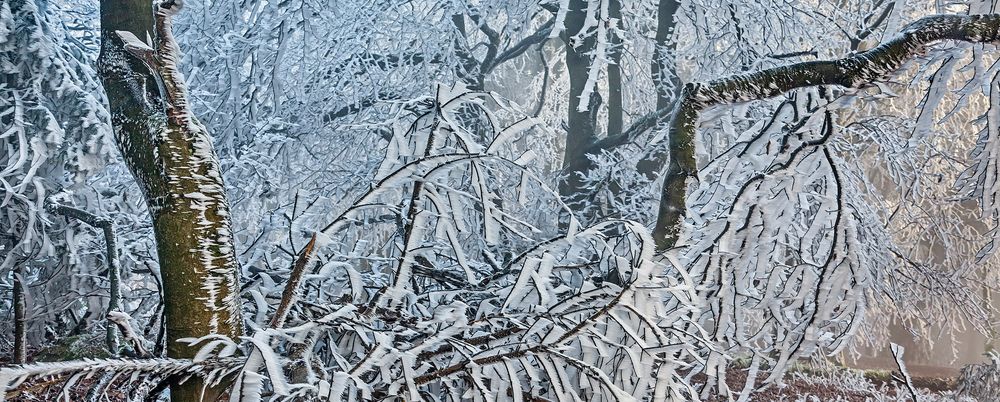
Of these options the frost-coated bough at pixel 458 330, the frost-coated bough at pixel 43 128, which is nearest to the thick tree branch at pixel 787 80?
the frost-coated bough at pixel 458 330

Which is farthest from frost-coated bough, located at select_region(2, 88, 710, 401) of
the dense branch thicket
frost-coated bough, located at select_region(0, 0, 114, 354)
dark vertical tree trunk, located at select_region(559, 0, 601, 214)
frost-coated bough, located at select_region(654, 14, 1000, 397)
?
dark vertical tree trunk, located at select_region(559, 0, 601, 214)

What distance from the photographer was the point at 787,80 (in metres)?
1.85

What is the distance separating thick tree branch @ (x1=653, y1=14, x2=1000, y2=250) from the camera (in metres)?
1.71

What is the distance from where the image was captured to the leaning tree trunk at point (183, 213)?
1697 millimetres

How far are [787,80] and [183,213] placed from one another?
4.79 feet

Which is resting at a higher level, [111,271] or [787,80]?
[787,80]

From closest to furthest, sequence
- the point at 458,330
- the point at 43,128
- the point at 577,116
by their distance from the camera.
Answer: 1. the point at 458,330
2. the point at 43,128
3. the point at 577,116

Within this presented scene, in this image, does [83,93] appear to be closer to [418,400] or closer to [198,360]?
[198,360]

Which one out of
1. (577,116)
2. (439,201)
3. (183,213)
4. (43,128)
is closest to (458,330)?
(439,201)

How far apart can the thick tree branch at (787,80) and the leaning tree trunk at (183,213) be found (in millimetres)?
1064

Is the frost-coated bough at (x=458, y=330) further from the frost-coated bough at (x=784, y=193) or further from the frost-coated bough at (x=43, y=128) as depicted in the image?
the frost-coated bough at (x=43, y=128)

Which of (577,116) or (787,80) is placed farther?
(577,116)

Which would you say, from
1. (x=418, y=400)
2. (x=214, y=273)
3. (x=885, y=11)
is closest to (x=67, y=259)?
(x=214, y=273)

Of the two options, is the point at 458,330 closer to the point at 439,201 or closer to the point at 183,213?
the point at 439,201
